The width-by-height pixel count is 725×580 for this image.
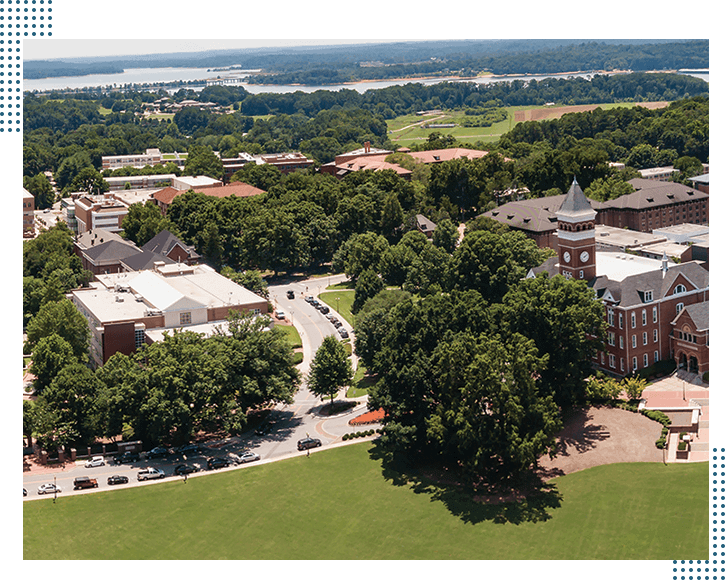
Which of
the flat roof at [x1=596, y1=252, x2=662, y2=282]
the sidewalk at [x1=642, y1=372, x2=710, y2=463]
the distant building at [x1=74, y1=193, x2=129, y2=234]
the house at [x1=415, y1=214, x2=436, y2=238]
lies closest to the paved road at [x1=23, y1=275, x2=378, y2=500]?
the sidewalk at [x1=642, y1=372, x2=710, y2=463]

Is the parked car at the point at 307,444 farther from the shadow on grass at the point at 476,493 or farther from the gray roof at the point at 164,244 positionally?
the gray roof at the point at 164,244

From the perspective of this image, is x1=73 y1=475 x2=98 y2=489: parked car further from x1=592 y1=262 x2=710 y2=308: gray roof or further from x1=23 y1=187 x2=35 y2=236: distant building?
x1=23 y1=187 x2=35 y2=236: distant building

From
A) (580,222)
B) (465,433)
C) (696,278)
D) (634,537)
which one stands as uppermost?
(580,222)

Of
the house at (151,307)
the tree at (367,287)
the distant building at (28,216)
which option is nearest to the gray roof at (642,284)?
the tree at (367,287)

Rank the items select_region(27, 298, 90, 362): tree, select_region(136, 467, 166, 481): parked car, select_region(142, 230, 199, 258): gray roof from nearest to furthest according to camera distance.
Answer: select_region(136, 467, 166, 481): parked car, select_region(27, 298, 90, 362): tree, select_region(142, 230, 199, 258): gray roof

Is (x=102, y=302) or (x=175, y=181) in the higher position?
(x=175, y=181)
